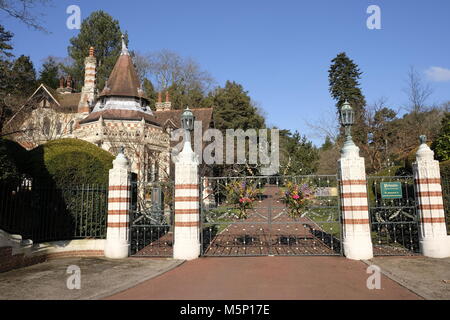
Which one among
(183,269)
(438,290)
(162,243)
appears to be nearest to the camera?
(438,290)

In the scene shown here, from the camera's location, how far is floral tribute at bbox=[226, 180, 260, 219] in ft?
30.7

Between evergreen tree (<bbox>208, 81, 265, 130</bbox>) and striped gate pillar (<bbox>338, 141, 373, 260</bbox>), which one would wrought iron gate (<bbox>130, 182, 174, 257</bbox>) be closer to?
striped gate pillar (<bbox>338, 141, 373, 260</bbox>)

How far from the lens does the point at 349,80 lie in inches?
1646

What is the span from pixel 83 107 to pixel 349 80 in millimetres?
34788

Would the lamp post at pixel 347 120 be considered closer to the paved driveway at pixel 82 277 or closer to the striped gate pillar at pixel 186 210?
the striped gate pillar at pixel 186 210

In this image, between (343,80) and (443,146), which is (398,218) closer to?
(443,146)

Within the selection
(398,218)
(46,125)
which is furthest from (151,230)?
(46,125)

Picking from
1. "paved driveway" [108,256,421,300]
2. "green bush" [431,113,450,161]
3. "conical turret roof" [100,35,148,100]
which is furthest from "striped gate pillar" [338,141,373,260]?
"conical turret roof" [100,35,148,100]

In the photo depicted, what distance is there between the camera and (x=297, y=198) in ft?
30.2

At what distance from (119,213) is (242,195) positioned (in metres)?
3.86

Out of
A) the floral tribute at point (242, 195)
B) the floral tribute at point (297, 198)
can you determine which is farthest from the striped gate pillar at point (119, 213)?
the floral tribute at point (297, 198)
